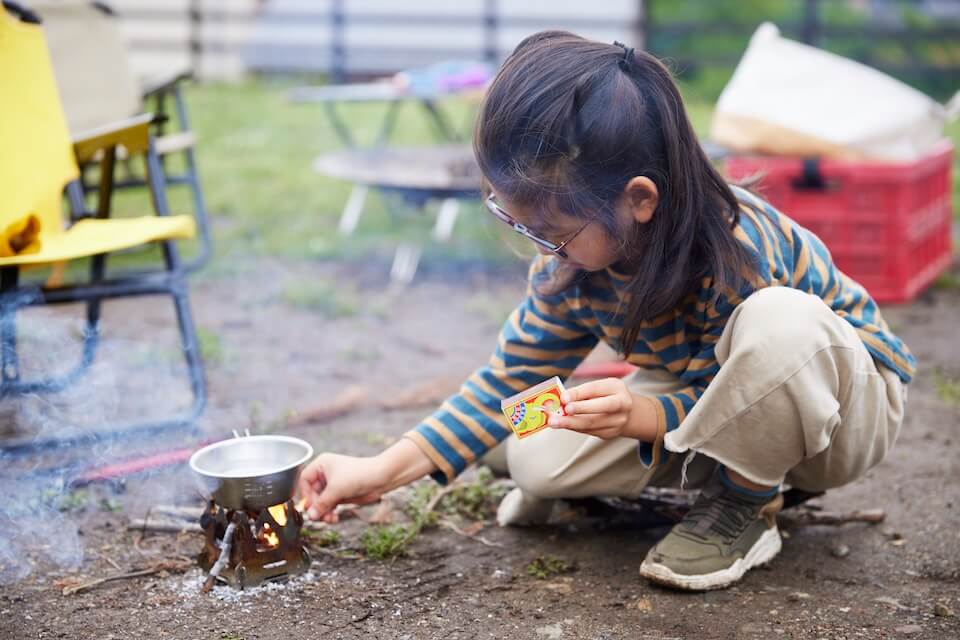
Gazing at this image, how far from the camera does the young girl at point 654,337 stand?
173cm

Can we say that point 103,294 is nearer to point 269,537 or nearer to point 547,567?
point 269,537

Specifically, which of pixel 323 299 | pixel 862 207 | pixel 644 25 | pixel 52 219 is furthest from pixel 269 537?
pixel 644 25

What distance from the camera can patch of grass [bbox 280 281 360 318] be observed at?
437 centimetres

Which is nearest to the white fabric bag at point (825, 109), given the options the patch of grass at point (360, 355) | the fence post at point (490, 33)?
the patch of grass at point (360, 355)

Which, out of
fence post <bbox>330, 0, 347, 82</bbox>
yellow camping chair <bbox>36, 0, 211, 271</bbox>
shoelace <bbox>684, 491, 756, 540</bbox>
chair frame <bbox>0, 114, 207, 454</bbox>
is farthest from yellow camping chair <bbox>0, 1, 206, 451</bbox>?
fence post <bbox>330, 0, 347, 82</bbox>

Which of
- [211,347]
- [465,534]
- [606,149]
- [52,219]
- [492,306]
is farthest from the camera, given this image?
[492,306]

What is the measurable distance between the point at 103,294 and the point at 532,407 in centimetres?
151

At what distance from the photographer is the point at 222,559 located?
6.55ft

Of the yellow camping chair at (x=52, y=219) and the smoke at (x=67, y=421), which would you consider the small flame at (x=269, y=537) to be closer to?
the smoke at (x=67, y=421)

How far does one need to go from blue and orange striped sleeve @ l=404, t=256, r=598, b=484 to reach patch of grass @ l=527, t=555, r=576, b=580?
25cm

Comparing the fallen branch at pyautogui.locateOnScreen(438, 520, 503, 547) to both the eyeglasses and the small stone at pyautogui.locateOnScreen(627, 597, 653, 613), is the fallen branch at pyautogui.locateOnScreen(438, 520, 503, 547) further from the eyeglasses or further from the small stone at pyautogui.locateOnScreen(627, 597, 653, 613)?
the eyeglasses

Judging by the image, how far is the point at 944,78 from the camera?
36.5 feet

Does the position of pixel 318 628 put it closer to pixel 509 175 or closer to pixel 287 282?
pixel 509 175

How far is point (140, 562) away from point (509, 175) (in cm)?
112
